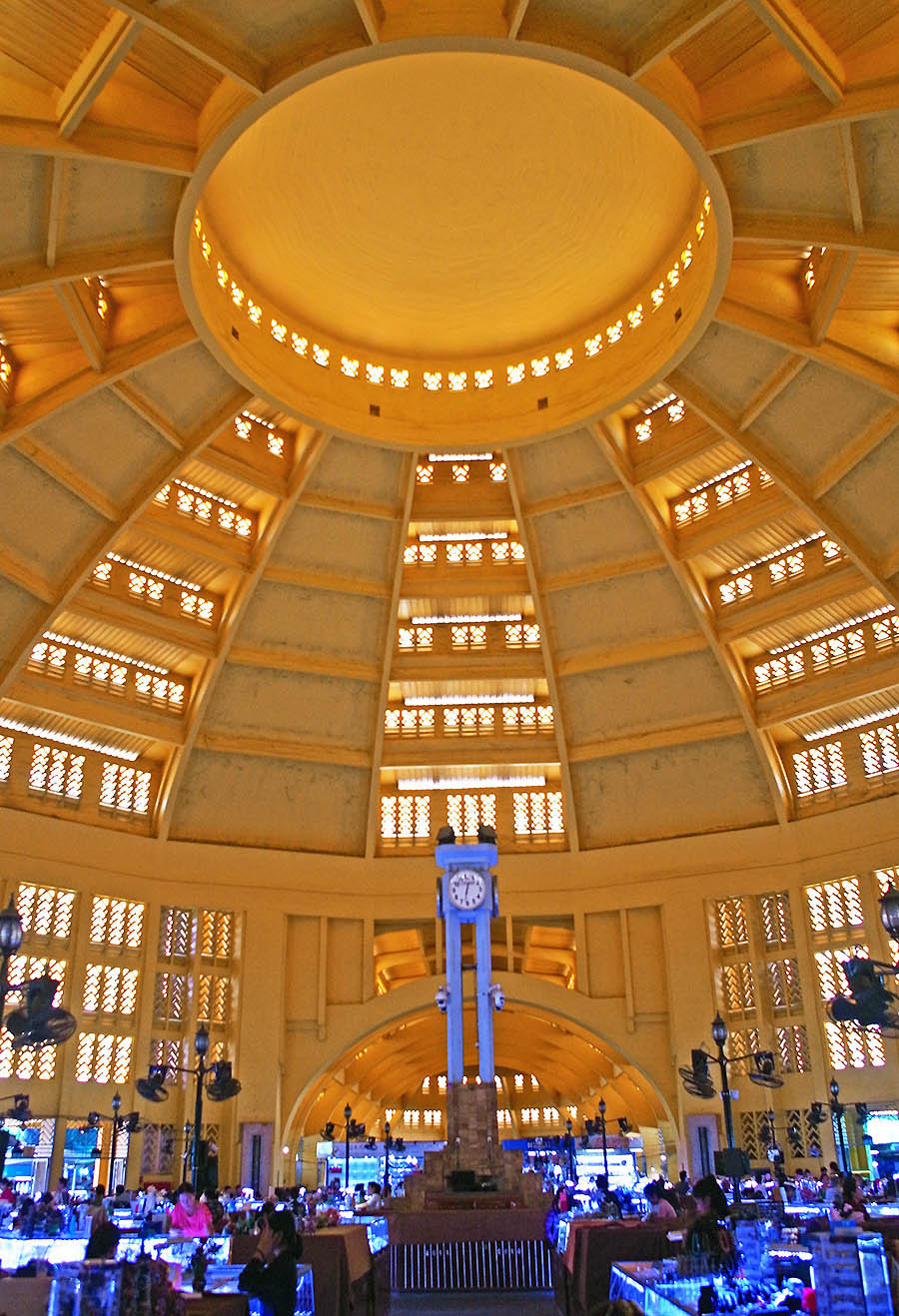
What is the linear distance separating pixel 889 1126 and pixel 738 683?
10.9 metres

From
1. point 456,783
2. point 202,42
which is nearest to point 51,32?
point 202,42

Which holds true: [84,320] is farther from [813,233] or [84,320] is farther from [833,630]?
[833,630]

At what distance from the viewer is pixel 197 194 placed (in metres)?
18.2

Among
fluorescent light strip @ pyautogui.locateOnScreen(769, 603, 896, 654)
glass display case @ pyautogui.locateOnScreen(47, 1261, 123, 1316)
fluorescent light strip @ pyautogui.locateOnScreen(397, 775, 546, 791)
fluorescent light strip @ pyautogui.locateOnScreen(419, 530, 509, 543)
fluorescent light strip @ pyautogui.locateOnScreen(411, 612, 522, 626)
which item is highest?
fluorescent light strip @ pyautogui.locateOnScreen(419, 530, 509, 543)

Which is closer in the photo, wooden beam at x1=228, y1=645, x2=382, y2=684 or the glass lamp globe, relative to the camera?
the glass lamp globe

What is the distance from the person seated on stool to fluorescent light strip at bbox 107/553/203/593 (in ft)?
70.3

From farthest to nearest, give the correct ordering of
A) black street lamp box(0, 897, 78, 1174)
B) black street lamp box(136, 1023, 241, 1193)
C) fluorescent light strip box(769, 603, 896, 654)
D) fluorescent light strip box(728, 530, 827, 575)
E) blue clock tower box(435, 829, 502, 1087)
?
fluorescent light strip box(769, 603, 896, 654)
fluorescent light strip box(728, 530, 827, 575)
blue clock tower box(435, 829, 502, 1087)
black street lamp box(136, 1023, 241, 1193)
black street lamp box(0, 897, 78, 1174)

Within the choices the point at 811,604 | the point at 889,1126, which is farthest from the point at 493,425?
the point at 889,1126

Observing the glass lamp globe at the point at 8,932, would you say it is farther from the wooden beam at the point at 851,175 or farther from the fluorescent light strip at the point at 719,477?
the fluorescent light strip at the point at 719,477

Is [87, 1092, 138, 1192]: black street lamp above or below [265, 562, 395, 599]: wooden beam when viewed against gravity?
below

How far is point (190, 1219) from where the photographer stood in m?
15.2

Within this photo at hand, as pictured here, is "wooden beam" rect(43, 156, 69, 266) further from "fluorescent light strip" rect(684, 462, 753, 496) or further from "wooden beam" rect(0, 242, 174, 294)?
"fluorescent light strip" rect(684, 462, 753, 496)

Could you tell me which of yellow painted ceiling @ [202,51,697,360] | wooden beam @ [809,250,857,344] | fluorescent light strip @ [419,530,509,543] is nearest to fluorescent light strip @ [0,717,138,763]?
fluorescent light strip @ [419,530,509,543]

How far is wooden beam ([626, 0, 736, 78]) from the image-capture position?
48.4 ft
